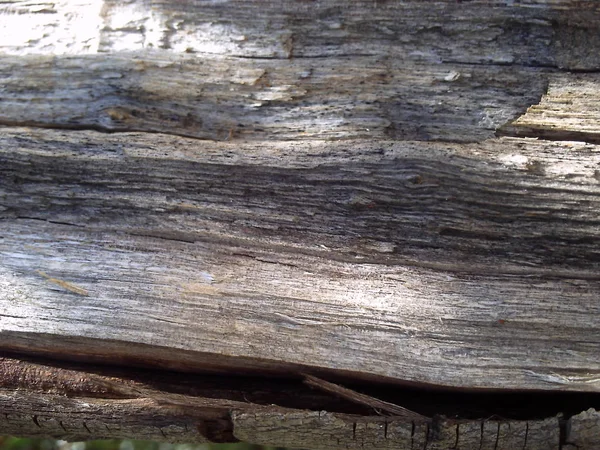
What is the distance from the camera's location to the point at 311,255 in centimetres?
179

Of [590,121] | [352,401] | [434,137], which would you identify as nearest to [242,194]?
[434,137]

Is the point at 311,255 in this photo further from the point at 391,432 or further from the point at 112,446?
the point at 112,446

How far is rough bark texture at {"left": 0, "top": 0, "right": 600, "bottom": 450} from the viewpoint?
171 centimetres

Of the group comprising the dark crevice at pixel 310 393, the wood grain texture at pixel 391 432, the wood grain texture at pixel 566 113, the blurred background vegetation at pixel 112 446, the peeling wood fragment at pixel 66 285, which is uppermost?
the wood grain texture at pixel 566 113

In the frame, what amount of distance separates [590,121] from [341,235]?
0.85 meters

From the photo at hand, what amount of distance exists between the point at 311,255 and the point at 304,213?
0.14 meters

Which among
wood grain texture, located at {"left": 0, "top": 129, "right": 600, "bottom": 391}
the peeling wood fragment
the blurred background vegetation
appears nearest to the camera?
wood grain texture, located at {"left": 0, "top": 129, "right": 600, "bottom": 391}

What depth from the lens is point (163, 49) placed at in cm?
184

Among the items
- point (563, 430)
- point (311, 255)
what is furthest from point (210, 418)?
point (563, 430)

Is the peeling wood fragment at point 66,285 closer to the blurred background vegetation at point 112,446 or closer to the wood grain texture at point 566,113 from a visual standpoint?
the wood grain texture at point 566,113

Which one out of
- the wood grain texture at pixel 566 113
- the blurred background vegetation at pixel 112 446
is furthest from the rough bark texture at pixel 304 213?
the blurred background vegetation at pixel 112 446

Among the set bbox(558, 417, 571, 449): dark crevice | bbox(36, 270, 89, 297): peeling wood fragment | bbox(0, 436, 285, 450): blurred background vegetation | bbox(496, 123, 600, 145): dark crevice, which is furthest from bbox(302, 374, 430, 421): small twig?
bbox(0, 436, 285, 450): blurred background vegetation

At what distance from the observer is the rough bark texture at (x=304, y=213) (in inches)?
67.4

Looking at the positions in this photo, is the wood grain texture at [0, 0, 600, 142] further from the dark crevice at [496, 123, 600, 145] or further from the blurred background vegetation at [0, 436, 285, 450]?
the blurred background vegetation at [0, 436, 285, 450]
